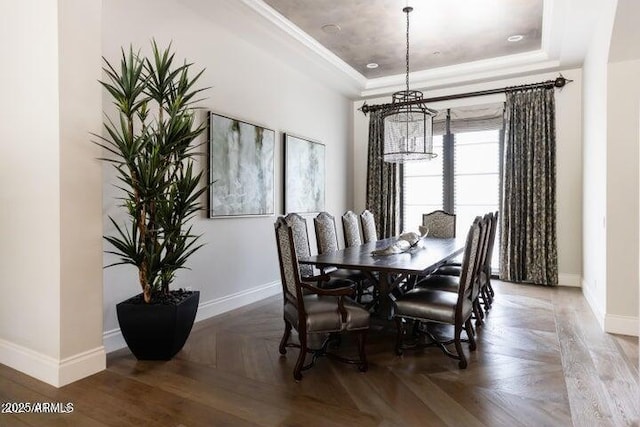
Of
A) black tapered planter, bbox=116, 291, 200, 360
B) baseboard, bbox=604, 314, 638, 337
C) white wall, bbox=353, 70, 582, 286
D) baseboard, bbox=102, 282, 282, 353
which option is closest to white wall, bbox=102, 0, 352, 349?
baseboard, bbox=102, 282, 282, 353

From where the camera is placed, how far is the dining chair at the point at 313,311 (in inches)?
107

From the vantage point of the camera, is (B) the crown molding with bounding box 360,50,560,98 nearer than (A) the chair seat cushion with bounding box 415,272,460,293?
No

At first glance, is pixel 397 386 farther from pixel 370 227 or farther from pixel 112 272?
pixel 370 227

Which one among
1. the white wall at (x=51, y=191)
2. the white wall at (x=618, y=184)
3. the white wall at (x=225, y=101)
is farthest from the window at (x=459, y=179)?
the white wall at (x=51, y=191)

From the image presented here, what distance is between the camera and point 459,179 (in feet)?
21.0

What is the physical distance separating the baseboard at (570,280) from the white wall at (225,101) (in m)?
3.60

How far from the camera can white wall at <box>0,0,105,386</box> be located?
258cm

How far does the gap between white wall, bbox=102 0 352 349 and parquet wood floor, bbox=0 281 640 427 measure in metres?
0.66

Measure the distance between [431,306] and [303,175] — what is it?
313cm

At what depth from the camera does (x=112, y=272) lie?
10.5 ft

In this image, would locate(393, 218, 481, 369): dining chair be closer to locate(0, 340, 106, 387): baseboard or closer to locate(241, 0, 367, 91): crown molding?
locate(0, 340, 106, 387): baseboard

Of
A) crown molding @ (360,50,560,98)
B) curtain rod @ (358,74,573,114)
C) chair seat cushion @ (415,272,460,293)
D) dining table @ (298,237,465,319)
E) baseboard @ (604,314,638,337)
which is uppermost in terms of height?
crown molding @ (360,50,560,98)

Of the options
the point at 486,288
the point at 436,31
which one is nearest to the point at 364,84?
the point at 436,31

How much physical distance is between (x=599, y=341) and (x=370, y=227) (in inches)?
105
